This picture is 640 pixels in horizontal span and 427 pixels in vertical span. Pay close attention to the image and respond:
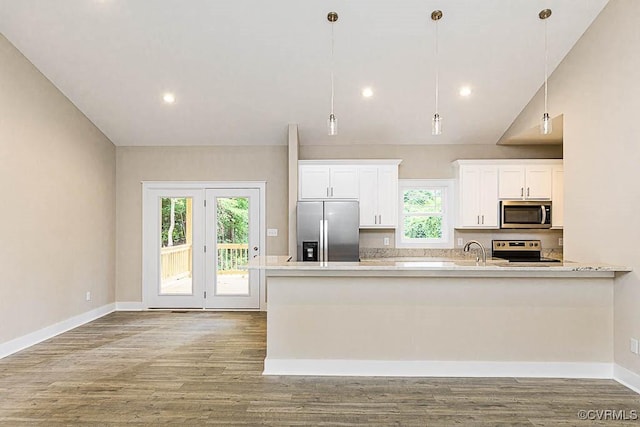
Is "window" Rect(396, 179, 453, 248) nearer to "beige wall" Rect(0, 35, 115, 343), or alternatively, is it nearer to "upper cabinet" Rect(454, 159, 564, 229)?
"upper cabinet" Rect(454, 159, 564, 229)

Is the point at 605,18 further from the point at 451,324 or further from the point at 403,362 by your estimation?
the point at 403,362

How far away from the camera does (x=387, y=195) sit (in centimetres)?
596

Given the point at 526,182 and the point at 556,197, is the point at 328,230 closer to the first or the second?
the point at 526,182

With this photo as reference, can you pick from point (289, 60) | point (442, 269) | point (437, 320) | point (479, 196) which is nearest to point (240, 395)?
point (437, 320)

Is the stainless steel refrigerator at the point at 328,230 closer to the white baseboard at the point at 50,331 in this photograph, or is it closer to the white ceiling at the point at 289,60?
the white ceiling at the point at 289,60

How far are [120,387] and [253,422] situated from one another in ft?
4.32

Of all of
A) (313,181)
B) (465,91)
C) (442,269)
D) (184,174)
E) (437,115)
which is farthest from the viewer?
(184,174)

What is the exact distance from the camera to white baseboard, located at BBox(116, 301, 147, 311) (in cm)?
654

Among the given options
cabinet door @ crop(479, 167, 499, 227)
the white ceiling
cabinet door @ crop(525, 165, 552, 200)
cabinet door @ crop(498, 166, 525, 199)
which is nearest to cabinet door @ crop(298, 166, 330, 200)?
the white ceiling

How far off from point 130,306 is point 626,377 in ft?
20.2

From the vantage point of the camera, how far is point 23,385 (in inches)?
140

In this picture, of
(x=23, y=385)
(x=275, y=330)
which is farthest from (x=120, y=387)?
(x=275, y=330)

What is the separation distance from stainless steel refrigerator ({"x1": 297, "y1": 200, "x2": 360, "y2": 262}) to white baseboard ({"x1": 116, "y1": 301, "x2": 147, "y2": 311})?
2.72 meters

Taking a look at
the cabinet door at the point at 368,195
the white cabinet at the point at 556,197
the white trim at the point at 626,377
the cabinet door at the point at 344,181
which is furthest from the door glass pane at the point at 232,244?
the white trim at the point at 626,377
